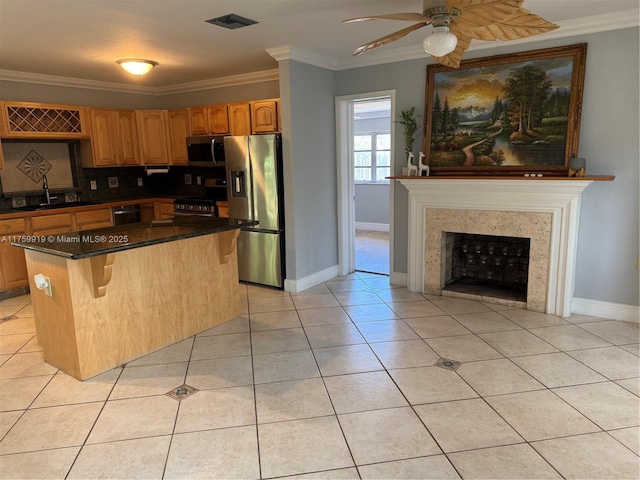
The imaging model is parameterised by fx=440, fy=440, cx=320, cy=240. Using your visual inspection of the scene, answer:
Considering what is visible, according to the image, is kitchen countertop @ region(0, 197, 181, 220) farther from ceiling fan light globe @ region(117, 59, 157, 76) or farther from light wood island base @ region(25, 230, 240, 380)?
light wood island base @ region(25, 230, 240, 380)

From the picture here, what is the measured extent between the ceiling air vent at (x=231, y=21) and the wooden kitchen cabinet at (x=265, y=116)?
5.03ft

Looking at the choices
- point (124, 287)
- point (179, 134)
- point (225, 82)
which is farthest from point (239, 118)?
point (124, 287)

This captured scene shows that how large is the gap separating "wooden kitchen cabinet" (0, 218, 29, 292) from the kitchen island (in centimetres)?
184

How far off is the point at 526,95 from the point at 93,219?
502cm

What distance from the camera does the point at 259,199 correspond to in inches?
190

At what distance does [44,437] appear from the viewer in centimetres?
238

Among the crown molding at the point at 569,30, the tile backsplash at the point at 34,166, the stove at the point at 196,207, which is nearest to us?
the crown molding at the point at 569,30

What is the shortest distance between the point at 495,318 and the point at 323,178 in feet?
7.77

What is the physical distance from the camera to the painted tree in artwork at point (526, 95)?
3.89 meters

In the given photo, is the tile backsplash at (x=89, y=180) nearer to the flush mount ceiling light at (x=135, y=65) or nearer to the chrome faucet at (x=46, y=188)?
the chrome faucet at (x=46, y=188)

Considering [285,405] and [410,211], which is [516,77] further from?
[285,405]

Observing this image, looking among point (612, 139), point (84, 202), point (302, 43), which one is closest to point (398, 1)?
point (302, 43)

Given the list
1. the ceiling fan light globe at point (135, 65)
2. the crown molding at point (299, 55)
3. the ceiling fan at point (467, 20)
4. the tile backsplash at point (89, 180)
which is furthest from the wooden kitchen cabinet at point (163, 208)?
A: the ceiling fan at point (467, 20)

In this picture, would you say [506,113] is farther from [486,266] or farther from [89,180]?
[89,180]
